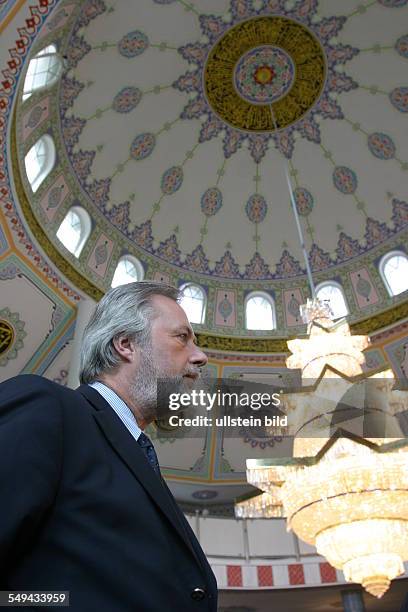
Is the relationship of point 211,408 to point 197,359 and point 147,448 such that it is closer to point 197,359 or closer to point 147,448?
point 197,359

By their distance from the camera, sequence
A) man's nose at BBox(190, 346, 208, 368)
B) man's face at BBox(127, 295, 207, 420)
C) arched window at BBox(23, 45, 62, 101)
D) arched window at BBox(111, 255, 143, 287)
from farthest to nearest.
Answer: arched window at BBox(111, 255, 143, 287)
arched window at BBox(23, 45, 62, 101)
man's nose at BBox(190, 346, 208, 368)
man's face at BBox(127, 295, 207, 420)

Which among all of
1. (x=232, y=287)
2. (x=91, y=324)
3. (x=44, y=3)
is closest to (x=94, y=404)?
(x=91, y=324)

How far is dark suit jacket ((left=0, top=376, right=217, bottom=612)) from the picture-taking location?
3.17ft

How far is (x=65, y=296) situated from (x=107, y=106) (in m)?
4.09

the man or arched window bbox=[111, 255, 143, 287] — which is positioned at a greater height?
arched window bbox=[111, 255, 143, 287]

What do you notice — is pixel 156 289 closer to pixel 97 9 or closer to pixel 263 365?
pixel 97 9

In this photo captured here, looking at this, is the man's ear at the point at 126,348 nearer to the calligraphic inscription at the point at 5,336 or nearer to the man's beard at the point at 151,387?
the man's beard at the point at 151,387

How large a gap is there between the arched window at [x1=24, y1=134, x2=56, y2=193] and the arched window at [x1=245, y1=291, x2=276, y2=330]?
5495mm

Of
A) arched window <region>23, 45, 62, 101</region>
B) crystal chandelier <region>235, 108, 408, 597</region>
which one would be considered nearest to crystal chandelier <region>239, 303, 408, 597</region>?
crystal chandelier <region>235, 108, 408, 597</region>

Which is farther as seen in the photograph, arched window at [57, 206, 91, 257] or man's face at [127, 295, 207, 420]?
arched window at [57, 206, 91, 257]

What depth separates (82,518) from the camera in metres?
1.05

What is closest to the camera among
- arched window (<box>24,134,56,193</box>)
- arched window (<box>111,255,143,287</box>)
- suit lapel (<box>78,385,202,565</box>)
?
suit lapel (<box>78,385,202,565</box>)

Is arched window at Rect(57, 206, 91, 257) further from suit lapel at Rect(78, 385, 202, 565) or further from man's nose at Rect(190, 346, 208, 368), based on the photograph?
suit lapel at Rect(78, 385, 202, 565)

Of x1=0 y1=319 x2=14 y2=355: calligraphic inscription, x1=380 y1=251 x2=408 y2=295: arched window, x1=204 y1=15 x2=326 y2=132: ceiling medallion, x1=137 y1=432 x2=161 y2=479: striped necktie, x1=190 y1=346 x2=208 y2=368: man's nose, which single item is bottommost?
x1=137 y1=432 x2=161 y2=479: striped necktie
